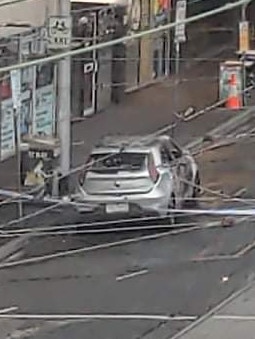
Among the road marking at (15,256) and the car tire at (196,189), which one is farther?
the car tire at (196,189)

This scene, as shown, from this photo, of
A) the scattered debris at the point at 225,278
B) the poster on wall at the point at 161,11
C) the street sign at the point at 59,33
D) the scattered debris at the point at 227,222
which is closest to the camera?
the scattered debris at the point at 225,278

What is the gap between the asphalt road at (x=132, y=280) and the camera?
4529 mm

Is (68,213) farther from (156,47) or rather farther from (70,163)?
(156,47)

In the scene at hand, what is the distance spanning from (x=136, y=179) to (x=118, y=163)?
19cm

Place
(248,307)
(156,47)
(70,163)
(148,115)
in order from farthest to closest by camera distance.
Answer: (156,47)
(148,115)
(70,163)
(248,307)

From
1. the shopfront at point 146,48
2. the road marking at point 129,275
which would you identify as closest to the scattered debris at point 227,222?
the road marking at point 129,275

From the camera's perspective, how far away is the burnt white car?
18.4 ft

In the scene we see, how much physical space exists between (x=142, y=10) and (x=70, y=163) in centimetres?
389

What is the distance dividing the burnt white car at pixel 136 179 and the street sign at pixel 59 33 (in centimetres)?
60

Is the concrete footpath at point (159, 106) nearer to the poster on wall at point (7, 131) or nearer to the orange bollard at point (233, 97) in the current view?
the orange bollard at point (233, 97)

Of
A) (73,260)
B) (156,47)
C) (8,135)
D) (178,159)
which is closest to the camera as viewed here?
(8,135)

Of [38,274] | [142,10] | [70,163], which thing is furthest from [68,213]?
[142,10]

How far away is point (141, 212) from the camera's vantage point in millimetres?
5656

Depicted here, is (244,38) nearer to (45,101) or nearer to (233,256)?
(45,101)
